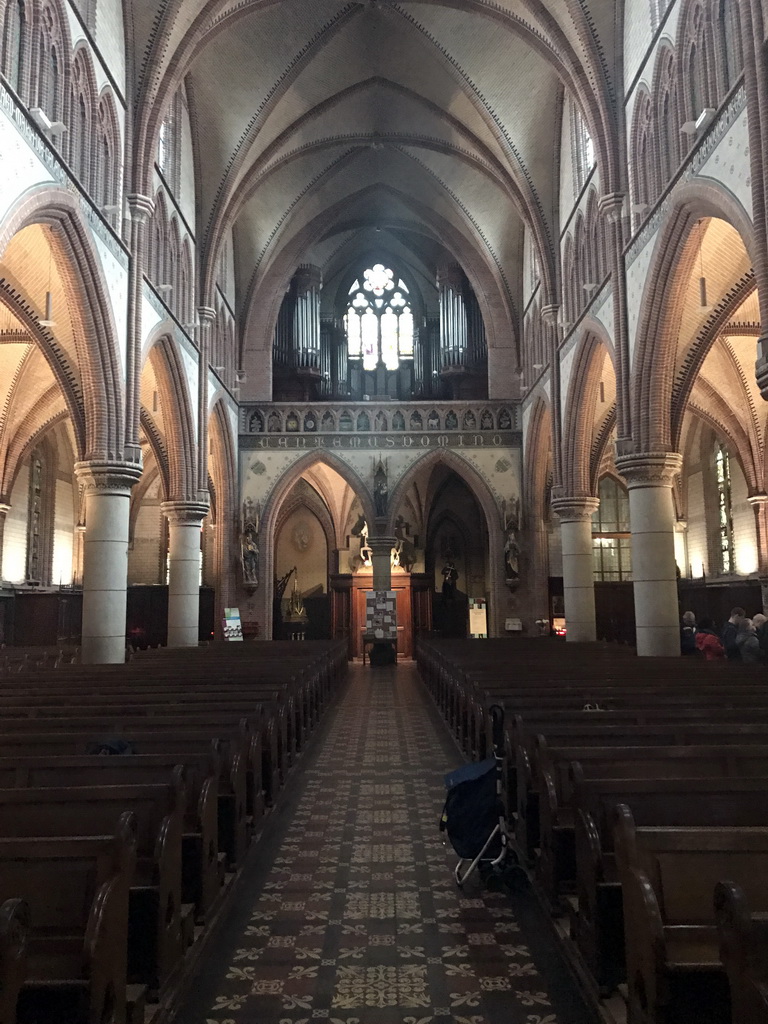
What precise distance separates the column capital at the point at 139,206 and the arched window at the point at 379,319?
1727cm

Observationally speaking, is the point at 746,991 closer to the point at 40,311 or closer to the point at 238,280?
the point at 40,311

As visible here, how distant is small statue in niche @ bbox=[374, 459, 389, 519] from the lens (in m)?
28.4

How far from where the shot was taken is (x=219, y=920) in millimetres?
5406

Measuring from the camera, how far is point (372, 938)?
5.18 m

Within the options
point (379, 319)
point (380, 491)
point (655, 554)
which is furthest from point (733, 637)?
point (379, 319)

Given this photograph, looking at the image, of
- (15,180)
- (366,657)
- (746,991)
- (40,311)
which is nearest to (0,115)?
(15,180)

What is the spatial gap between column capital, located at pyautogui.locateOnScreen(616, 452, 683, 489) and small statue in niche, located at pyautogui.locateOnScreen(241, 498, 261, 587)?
15.1 meters

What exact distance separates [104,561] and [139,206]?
7.01 metres

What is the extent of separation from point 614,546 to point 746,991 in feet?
101

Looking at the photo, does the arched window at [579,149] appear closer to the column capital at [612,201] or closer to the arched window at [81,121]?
the column capital at [612,201]

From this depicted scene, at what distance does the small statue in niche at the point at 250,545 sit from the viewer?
27.7m

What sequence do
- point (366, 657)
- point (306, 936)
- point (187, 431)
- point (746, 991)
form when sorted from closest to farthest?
1. point (746, 991)
2. point (306, 936)
3. point (187, 431)
4. point (366, 657)

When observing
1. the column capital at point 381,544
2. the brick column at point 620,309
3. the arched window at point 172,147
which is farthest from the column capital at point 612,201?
the column capital at point 381,544

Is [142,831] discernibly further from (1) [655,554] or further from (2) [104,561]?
(1) [655,554]
